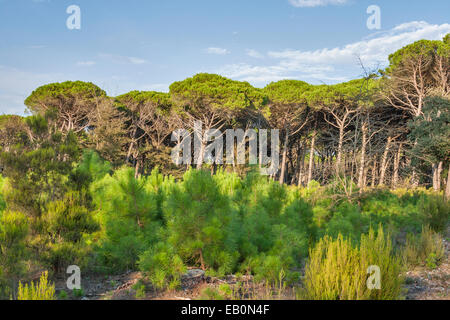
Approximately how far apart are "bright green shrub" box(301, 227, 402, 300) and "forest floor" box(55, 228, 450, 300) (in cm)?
42

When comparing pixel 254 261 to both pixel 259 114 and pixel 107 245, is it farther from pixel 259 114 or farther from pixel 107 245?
pixel 259 114

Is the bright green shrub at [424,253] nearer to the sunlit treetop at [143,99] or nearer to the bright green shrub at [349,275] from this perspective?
the bright green shrub at [349,275]

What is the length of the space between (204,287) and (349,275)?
1.55m

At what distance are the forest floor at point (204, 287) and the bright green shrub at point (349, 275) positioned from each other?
1.38ft

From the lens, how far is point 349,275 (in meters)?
2.64

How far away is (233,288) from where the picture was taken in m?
3.26

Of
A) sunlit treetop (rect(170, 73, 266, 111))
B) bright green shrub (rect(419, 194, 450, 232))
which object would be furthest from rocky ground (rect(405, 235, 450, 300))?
sunlit treetop (rect(170, 73, 266, 111))

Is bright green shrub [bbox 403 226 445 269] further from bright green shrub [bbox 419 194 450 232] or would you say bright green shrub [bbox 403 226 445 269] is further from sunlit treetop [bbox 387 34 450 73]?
sunlit treetop [bbox 387 34 450 73]

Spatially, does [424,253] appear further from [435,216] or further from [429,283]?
[435,216]

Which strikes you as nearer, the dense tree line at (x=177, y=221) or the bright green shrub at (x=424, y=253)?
the dense tree line at (x=177, y=221)

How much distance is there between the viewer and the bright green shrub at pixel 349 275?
2557mm

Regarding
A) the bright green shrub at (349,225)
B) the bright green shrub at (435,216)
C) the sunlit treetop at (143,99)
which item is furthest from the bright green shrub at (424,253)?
the sunlit treetop at (143,99)
